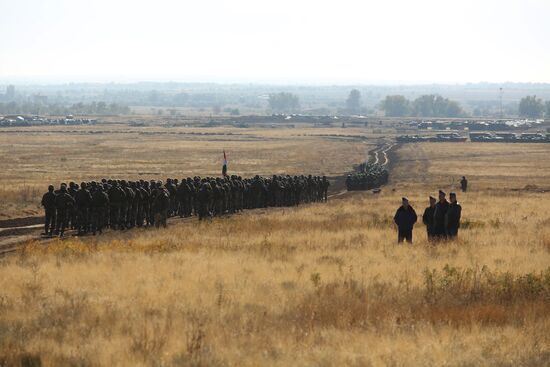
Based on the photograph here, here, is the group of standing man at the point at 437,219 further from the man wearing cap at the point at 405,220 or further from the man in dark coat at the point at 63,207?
the man in dark coat at the point at 63,207

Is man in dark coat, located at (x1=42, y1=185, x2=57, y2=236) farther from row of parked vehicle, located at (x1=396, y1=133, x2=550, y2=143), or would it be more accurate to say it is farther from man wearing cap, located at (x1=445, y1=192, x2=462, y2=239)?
row of parked vehicle, located at (x1=396, y1=133, x2=550, y2=143)

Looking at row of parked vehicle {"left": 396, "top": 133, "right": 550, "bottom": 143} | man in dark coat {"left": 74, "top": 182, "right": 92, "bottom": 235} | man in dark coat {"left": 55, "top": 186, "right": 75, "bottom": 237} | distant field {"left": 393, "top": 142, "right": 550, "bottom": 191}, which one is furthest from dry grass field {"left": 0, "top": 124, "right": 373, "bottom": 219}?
row of parked vehicle {"left": 396, "top": 133, "right": 550, "bottom": 143}

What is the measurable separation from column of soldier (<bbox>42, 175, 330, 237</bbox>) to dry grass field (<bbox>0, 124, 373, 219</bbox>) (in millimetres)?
5663

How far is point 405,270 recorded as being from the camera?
1819 cm

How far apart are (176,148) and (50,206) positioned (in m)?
95.8

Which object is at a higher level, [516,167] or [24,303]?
→ [24,303]

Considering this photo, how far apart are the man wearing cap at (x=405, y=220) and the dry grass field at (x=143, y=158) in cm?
1688

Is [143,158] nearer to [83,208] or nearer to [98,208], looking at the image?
[98,208]

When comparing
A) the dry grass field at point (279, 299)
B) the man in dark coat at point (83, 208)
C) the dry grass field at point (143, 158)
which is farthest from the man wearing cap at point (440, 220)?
the dry grass field at point (143, 158)

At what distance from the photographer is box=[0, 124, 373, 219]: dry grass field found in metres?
65.8

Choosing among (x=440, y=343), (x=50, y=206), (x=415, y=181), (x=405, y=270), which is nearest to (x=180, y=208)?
(x=50, y=206)

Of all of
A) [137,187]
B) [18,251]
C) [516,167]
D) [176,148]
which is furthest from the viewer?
[176,148]

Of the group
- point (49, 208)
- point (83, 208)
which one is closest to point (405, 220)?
point (83, 208)

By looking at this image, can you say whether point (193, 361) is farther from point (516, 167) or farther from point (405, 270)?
point (516, 167)
